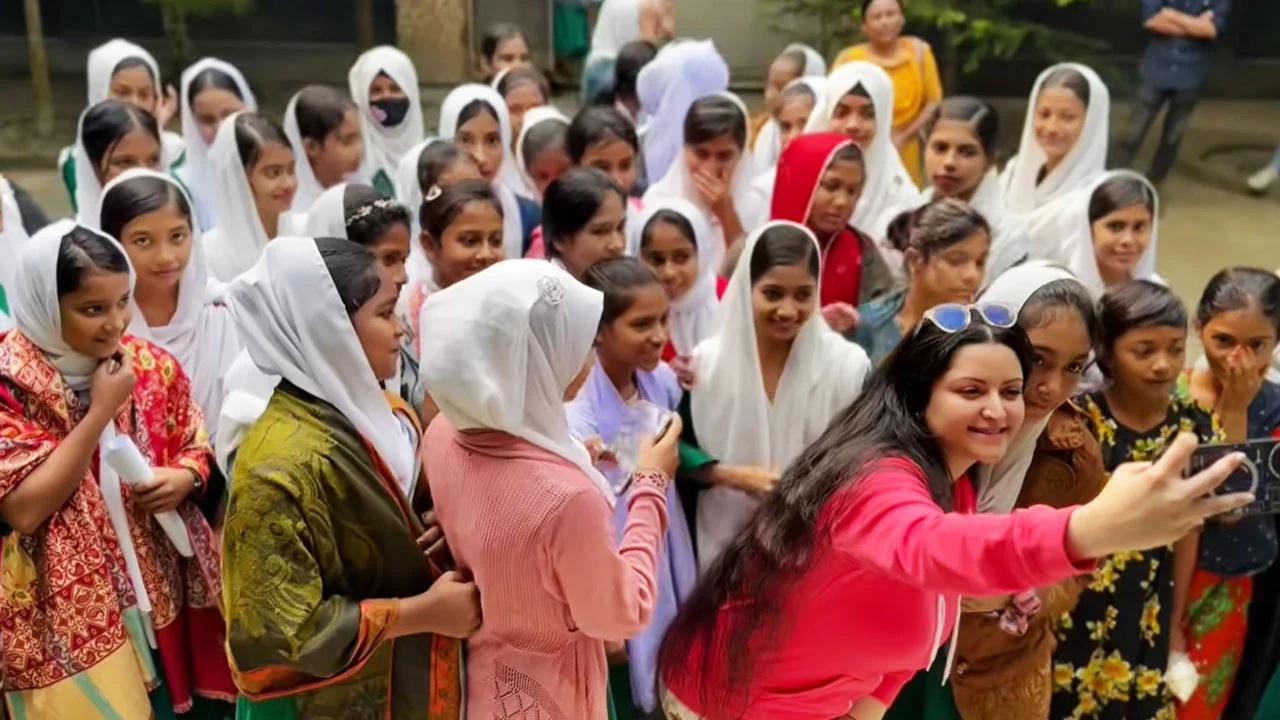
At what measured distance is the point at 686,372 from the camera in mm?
2486

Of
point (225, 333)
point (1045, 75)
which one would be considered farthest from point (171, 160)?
point (1045, 75)

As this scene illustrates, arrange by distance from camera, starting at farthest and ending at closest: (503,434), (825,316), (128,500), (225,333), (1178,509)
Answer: (825,316)
(225,333)
(128,500)
(503,434)
(1178,509)

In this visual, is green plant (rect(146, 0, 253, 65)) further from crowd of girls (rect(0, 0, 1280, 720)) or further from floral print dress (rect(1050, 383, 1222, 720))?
floral print dress (rect(1050, 383, 1222, 720))

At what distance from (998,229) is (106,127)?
2.78 metres

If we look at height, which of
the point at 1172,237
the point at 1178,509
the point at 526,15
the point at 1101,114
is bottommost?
the point at 1172,237

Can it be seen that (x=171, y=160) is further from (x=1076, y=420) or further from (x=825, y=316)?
(x=1076, y=420)

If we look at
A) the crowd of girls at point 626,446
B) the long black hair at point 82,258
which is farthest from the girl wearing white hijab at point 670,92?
the long black hair at point 82,258

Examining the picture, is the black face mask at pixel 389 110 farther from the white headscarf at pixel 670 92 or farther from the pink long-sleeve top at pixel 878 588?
the pink long-sleeve top at pixel 878 588

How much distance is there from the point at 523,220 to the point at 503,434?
243 centimetres

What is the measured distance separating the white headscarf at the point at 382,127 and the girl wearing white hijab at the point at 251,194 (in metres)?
0.94

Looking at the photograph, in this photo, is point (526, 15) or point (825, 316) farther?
point (526, 15)

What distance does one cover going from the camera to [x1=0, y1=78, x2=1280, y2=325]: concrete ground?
22.0 ft

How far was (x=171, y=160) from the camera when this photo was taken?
4.45 m

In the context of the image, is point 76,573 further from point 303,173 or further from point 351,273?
point 303,173
